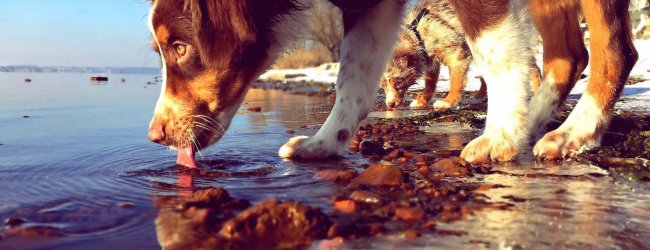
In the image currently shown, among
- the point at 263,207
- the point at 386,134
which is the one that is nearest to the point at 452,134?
the point at 386,134

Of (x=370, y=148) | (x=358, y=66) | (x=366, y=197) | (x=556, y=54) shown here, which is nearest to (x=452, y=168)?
(x=366, y=197)

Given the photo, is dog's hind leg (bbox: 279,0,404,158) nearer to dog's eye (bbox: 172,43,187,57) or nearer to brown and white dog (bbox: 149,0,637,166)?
brown and white dog (bbox: 149,0,637,166)

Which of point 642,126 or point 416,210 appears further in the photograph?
point 642,126

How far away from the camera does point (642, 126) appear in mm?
3732

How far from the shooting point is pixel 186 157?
2795 mm

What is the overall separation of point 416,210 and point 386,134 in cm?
254

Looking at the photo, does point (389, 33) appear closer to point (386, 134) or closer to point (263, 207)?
point (386, 134)

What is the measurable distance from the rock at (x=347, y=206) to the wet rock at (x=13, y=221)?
91 cm

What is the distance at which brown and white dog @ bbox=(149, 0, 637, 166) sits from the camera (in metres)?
2.84

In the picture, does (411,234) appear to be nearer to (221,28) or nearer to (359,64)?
(221,28)

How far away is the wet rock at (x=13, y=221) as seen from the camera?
62.9 inches

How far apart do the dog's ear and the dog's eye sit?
11cm

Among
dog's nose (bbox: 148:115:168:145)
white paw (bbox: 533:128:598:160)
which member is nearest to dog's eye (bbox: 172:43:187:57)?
dog's nose (bbox: 148:115:168:145)

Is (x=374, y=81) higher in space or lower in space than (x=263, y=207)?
higher
